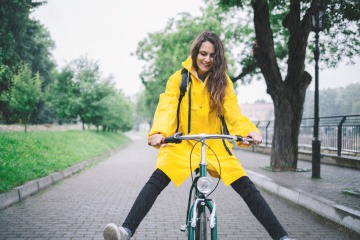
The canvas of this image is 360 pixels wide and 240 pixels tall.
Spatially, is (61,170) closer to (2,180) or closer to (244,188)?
(2,180)

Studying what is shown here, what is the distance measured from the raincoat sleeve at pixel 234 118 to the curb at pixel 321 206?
263 cm

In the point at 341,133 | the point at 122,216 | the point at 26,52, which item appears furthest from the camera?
the point at 26,52

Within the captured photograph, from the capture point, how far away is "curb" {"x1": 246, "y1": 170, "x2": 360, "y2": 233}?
Result: 4648 millimetres

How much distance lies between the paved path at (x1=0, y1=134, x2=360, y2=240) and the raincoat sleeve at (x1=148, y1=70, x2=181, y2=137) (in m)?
2.01

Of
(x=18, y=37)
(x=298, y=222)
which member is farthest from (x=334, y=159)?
(x=18, y=37)

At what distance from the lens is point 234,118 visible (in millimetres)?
3006

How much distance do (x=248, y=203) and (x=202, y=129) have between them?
0.74 m

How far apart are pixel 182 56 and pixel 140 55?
12.7 metres

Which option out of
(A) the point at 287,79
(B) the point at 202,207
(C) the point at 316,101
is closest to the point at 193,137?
(B) the point at 202,207

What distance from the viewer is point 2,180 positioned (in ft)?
20.6

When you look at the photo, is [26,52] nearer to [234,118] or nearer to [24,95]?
[24,95]

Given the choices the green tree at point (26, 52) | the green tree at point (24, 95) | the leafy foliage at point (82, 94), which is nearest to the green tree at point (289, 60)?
the green tree at point (24, 95)

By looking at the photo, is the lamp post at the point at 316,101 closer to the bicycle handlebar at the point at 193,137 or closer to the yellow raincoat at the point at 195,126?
the yellow raincoat at the point at 195,126

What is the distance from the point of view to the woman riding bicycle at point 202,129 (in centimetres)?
265
